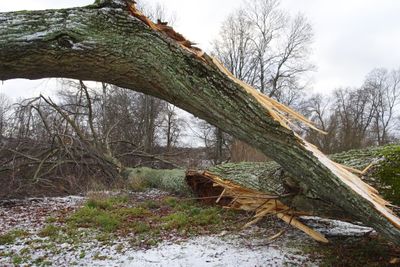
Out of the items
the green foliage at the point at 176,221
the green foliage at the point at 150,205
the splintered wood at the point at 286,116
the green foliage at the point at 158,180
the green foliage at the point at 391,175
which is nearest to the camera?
the splintered wood at the point at 286,116

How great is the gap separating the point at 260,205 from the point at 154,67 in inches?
126

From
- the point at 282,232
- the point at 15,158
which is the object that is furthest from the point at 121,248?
the point at 15,158

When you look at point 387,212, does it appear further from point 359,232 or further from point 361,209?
point 359,232

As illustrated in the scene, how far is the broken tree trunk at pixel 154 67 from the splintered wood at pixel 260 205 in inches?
80.9

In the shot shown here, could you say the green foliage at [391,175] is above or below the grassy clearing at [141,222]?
above

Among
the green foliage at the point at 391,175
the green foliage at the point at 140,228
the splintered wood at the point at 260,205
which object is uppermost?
the green foliage at the point at 391,175

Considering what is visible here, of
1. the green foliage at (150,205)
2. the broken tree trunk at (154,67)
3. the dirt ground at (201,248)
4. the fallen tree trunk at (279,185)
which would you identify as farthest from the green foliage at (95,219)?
the broken tree trunk at (154,67)

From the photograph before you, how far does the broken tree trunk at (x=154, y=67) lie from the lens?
8.71 feet

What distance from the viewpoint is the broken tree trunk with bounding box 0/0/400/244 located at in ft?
8.71

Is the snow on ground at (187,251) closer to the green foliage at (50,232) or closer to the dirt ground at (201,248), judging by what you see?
the dirt ground at (201,248)

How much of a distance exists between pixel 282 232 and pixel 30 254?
3.21 meters

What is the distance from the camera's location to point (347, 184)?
2.77 meters

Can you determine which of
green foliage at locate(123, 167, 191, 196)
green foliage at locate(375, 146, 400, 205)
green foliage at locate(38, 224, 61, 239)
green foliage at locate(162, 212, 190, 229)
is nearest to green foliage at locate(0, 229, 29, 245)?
green foliage at locate(38, 224, 61, 239)

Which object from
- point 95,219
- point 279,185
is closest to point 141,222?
point 95,219
